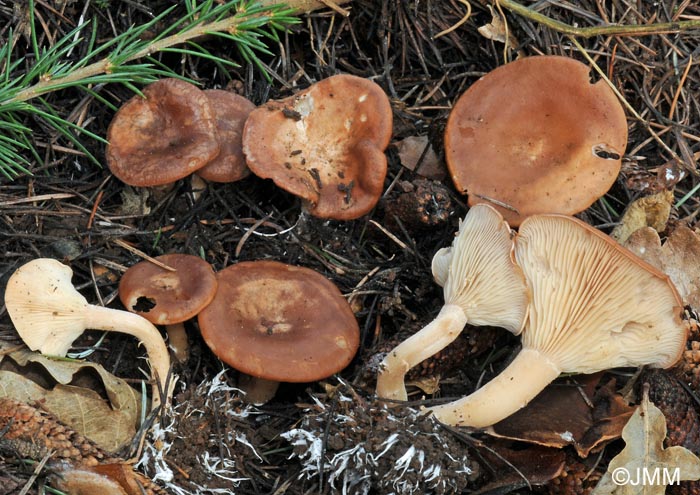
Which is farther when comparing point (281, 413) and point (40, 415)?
point (281, 413)

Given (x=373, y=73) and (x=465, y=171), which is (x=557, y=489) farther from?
(x=373, y=73)

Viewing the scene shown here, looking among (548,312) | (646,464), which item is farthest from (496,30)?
(646,464)

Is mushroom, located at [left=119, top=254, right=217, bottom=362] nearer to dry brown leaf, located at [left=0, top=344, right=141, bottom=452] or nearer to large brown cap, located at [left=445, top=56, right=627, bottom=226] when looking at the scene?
dry brown leaf, located at [left=0, top=344, right=141, bottom=452]

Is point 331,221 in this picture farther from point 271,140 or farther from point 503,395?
point 503,395

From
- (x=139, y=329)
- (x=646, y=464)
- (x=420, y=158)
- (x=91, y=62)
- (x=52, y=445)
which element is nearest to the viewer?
(x=52, y=445)

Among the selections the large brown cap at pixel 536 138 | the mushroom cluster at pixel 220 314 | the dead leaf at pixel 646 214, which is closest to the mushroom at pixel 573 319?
the large brown cap at pixel 536 138

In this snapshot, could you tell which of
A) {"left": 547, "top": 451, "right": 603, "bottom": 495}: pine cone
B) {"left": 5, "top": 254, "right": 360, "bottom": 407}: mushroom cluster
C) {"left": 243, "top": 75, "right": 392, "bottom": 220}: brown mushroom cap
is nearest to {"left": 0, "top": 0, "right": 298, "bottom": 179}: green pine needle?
{"left": 243, "top": 75, "right": 392, "bottom": 220}: brown mushroom cap

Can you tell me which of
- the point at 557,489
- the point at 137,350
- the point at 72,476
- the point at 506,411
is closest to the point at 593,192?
the point at 506,411
